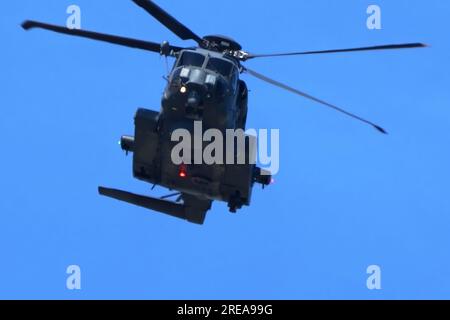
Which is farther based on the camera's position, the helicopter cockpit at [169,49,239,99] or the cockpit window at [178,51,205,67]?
the cockpit window at [178,51,205,67]

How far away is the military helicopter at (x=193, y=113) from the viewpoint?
36250 millimetres

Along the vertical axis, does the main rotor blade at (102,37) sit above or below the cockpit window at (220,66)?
above

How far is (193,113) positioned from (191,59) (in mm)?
2176

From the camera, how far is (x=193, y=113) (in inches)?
1421

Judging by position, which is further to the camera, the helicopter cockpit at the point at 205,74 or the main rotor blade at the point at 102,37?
the main rotor blade at the point at 102,37

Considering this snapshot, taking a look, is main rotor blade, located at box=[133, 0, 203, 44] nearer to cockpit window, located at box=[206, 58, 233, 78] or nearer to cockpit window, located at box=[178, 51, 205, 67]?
cockpit window, located at box=[178, 51, 205, 67]

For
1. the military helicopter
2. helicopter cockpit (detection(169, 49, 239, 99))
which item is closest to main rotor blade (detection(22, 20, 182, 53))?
the military helicopter

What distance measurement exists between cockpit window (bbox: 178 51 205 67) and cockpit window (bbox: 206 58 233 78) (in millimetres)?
300

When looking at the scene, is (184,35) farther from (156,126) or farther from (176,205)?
(176,205)

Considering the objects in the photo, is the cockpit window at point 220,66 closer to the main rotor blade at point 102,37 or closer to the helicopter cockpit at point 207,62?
the helicopter cockpit at point 207,62

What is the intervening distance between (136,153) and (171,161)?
1.48 meters

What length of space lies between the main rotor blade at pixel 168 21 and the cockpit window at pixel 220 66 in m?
1.89

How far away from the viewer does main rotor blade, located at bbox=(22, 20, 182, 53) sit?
3719cm

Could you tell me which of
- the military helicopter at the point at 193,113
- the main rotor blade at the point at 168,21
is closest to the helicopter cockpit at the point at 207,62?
the military helicopter at the point at 193,113
